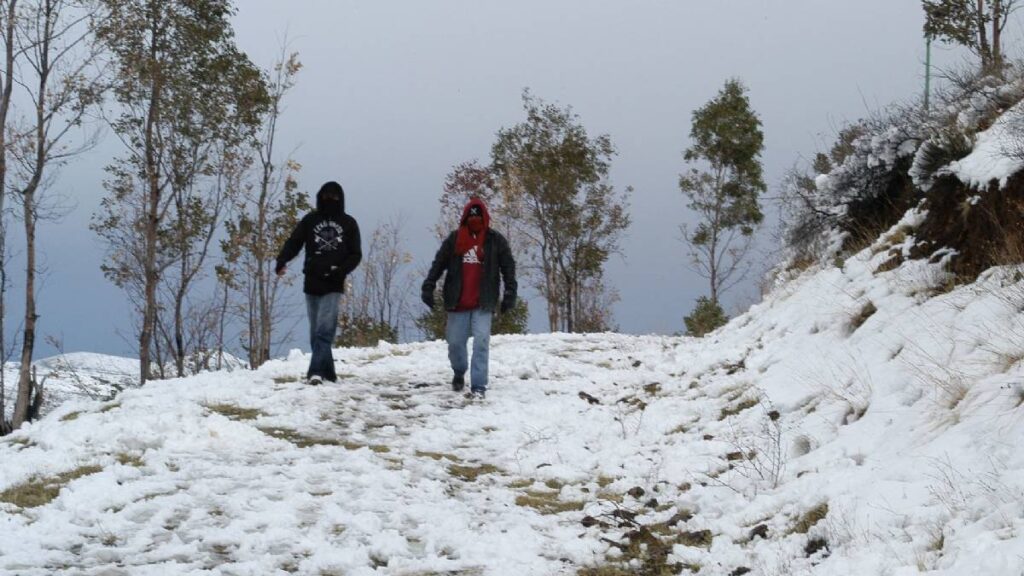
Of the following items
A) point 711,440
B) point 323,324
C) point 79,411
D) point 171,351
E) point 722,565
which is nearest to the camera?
point 722,565

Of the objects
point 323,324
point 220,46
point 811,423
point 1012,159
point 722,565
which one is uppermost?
point 220,46

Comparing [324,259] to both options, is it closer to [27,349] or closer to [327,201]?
[327,201]

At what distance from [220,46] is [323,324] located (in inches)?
916

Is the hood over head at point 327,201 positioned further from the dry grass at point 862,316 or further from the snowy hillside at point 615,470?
the dry grass at point 862,316

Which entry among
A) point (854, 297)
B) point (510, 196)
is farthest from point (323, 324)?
point (510, 196)

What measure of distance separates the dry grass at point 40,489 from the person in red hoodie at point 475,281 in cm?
484

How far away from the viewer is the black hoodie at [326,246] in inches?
412

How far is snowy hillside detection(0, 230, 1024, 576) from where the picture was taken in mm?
4383

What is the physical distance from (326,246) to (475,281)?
2027 mm

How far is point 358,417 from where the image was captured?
30.4 ft

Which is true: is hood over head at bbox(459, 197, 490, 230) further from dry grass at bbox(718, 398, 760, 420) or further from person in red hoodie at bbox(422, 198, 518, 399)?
dry grass at bbox(718, 398, 760, 420)

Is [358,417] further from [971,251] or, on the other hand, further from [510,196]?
[510,196]

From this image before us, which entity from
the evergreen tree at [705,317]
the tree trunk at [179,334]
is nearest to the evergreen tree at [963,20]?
the evergreen tree at [705,317]

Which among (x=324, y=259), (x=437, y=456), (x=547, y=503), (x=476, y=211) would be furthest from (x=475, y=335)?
(x=547, y=503)
